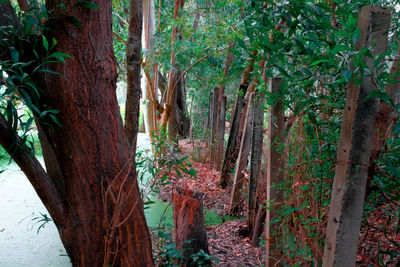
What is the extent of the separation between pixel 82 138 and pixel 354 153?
140 centimetres

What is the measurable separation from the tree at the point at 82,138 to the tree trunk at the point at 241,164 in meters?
2.54

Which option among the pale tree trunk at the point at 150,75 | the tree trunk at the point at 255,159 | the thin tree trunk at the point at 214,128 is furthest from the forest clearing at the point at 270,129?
the pale tree trunk at the point at 150,75

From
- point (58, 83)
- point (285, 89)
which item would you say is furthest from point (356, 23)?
point (58, 83)

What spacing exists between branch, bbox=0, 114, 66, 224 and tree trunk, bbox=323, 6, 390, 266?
147 cm

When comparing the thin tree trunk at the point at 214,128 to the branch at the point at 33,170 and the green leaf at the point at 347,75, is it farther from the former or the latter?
the green leaf at the point at 347,75

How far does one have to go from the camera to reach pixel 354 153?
1108mm

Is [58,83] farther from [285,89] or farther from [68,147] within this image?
[285,89]

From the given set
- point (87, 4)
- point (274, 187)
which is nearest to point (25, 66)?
point (87, 4)

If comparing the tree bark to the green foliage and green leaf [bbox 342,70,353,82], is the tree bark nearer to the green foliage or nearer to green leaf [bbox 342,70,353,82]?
the green foliage

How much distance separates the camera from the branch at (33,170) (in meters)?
1.54

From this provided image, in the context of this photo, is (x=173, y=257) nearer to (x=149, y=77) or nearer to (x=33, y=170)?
(x=33, y=170)

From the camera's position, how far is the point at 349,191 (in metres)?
1.12

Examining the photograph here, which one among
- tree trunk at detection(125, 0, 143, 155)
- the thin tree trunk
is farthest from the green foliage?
the thin tree trunk

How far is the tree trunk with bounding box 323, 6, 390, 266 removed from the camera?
1.06 metres
